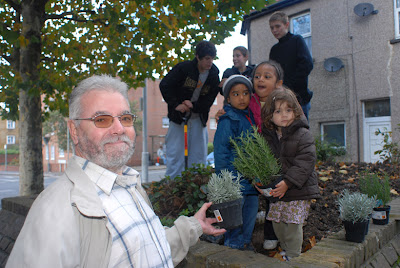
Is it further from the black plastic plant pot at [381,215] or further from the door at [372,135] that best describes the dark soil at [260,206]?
the door at [372,135]

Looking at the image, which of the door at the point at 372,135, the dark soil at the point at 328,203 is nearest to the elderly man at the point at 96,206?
the dark soil at the point at 328,203

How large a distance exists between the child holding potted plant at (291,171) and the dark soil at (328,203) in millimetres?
481

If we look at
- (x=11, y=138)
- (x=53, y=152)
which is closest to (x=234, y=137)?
(x=53, y=152)

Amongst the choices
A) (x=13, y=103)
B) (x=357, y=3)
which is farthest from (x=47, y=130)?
(x=357, y=3)

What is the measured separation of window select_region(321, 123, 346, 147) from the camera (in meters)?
13.3

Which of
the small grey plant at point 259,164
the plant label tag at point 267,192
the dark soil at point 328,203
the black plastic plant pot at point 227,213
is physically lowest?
the dark soil at point 328,203

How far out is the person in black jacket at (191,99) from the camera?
449 centimetres

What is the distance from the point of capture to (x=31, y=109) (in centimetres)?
626

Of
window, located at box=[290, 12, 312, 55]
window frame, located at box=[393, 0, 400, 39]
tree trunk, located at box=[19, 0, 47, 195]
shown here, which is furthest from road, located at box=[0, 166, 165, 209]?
window frame, located at box=[393, 0, 400, 39]

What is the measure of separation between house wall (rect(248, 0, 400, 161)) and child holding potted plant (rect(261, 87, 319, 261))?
10.1m

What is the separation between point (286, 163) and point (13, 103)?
26.3 ft

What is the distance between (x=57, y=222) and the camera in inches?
48.5

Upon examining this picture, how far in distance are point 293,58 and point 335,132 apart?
10160 millimetres

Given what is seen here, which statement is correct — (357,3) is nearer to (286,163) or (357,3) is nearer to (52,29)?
(52,29)
